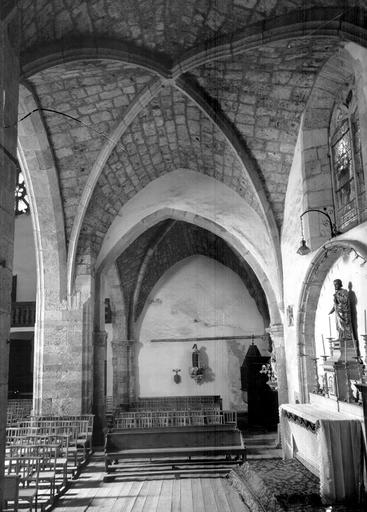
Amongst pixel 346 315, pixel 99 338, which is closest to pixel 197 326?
pixel 99 338

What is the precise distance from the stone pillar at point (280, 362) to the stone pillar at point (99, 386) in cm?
390

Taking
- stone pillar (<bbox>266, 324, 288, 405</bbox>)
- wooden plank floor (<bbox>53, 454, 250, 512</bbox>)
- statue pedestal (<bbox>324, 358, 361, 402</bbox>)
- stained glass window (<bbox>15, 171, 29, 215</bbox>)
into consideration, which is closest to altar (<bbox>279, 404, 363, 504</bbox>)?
statue pedestal (<bbox>324, 358, 361, 402</bbox>)

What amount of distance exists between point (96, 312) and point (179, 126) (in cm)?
467

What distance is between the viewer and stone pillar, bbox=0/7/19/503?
418 cm

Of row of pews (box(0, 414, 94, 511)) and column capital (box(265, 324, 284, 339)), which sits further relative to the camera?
column capital (box(265, 324, 284, 339))

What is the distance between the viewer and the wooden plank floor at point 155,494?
6.20 meters

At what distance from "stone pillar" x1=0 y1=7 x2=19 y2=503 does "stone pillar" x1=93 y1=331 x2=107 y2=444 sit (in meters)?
7.27

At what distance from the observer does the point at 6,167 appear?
443 centimetres

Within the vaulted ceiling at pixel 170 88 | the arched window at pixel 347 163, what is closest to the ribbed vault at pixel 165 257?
the vaulted ceiling at pixel 170 88

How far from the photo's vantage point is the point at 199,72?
8305 millimetres

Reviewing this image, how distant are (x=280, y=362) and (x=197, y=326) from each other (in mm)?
7916

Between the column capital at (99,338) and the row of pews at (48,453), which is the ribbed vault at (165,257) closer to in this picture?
the column capital at (99,338)

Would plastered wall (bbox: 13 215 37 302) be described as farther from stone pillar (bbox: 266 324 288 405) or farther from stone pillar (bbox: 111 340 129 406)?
stone pillar (bbox: 266 324 288 405)

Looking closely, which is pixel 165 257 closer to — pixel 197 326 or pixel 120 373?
→ pixel 197 326
